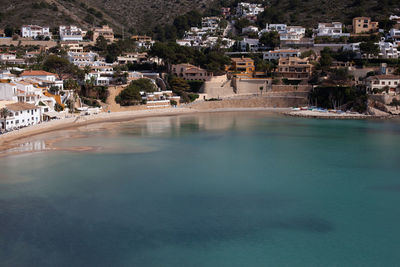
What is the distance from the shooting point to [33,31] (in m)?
64.2

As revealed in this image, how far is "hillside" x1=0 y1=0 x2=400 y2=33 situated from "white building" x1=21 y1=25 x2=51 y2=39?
5.17m

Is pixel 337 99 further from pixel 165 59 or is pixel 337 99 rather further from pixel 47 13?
pixel 47 13

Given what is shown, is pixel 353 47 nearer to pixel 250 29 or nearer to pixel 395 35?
pixel 395 35

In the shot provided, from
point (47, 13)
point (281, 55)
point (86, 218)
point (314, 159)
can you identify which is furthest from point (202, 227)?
point (47, 13)

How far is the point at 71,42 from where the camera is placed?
59969 mm

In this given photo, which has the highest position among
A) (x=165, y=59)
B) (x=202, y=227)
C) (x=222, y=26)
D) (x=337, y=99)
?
(x=222, y=26)

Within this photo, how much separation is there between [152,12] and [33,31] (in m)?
35.4

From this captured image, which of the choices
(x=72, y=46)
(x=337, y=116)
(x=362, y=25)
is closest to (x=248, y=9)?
(x=362, y=25)

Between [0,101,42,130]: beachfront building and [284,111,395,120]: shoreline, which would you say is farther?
[284,111,395,120]: shoreline

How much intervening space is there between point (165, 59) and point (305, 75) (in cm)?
1631

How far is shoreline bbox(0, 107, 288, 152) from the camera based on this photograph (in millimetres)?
26556

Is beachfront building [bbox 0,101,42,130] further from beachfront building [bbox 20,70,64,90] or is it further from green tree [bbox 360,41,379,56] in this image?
green tree [bbox 360,41,379,56]

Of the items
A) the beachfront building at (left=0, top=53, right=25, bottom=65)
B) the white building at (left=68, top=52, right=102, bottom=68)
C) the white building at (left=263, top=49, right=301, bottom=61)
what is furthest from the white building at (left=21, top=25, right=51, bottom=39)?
the white building at (left=263, top=49, right=301, bottom=61)

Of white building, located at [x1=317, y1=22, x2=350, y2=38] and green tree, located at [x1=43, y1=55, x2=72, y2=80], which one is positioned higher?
white building, located at [x1=317, y1=22, x2=350, y2=38]
